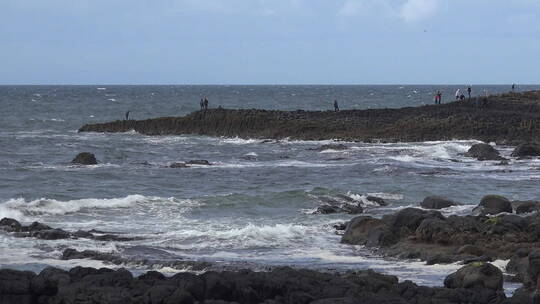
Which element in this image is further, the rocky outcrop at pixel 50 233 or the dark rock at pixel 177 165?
the dark rock at pixel 177 165

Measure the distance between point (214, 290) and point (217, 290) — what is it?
0.15 ft

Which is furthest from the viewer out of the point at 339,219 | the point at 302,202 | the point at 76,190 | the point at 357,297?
the point at 76,190

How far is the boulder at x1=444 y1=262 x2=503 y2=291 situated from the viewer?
15.9 m

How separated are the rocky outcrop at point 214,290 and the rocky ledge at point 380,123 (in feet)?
116

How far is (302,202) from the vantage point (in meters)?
29.9

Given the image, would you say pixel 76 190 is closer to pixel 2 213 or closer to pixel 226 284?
pixel 2 213

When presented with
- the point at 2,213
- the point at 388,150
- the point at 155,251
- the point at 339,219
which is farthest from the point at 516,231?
the point at 388,150

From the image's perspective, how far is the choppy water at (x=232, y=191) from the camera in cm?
2111

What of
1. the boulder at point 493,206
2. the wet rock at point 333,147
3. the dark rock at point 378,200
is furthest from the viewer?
the wet rock at point 333,147

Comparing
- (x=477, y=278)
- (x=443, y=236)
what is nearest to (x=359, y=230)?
(x=443, y=236)

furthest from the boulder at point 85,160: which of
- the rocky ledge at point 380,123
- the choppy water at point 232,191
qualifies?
the rocky ledge at point 380,123

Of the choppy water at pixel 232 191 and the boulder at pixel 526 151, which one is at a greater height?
the boulder at pixel 526 151

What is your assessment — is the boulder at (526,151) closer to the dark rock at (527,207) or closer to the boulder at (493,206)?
the dark rock at (527,207)

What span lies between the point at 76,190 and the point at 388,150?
18698mm
